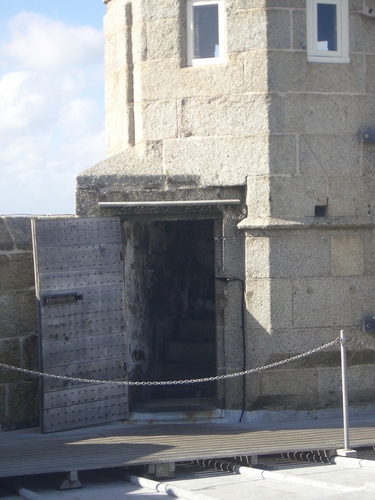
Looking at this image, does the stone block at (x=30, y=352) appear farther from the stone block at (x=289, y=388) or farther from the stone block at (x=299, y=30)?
the stone block at (x=299, y=30)

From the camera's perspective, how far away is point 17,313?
9062 mm

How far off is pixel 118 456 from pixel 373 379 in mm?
3118

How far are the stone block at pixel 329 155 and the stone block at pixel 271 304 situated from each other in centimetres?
114

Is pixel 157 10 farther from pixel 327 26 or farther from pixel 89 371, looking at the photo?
pixel 89 371

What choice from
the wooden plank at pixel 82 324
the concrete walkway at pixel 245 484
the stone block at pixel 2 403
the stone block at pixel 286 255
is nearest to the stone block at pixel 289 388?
the stone block at pixel 286 255

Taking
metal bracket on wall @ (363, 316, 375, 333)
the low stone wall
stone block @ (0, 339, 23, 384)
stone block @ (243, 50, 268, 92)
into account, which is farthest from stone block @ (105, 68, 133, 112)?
metal bracket on wall @ (363, 316, 375, 333)

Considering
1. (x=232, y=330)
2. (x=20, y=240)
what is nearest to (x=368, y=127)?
(x=232, y=330)

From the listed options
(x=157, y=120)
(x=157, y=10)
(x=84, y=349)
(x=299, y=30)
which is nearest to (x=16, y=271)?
(x=84, y=349)

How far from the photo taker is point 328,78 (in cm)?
920

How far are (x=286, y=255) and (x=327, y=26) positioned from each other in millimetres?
2323

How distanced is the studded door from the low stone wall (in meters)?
0.40

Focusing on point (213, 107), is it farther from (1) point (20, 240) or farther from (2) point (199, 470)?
(2) point (199, 470)

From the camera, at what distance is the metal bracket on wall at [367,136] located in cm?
923

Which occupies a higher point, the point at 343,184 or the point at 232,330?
the point at 343,184
